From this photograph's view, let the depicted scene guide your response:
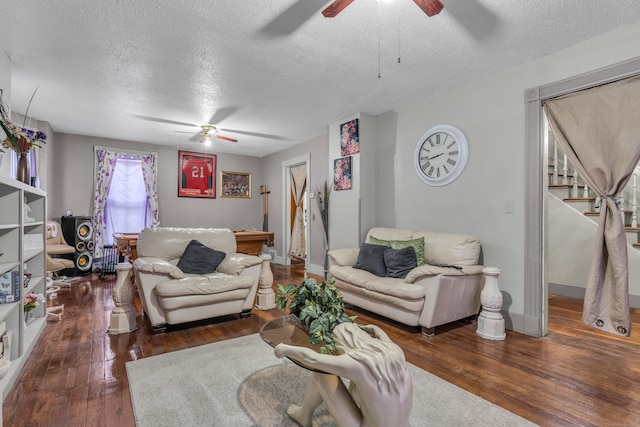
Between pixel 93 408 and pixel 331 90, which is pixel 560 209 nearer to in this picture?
pixel 331 90

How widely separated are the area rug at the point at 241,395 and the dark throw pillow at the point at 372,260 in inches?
49.0

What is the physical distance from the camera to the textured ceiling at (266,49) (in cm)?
226

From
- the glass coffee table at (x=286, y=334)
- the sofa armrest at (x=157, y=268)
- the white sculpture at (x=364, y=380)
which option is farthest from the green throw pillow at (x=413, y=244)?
the sofa armrest at (x=157, y=268)

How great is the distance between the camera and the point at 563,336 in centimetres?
291

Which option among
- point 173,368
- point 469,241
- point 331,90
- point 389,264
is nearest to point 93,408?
point 173,368

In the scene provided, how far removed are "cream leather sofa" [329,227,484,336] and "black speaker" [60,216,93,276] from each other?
4.39m

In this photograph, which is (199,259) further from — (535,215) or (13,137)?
(535,215)

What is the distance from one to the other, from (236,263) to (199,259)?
1.32 feet

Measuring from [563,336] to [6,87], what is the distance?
5.50 meters

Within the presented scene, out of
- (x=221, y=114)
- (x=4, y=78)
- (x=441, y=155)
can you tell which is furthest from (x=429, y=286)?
(x=4, y=78)

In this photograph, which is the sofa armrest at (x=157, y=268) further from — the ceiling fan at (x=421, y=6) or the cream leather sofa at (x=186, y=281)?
the ceiling fan at (x=421, y=6)

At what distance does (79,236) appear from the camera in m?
5.29

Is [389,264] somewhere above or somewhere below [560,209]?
below

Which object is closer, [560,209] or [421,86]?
[421,86]
